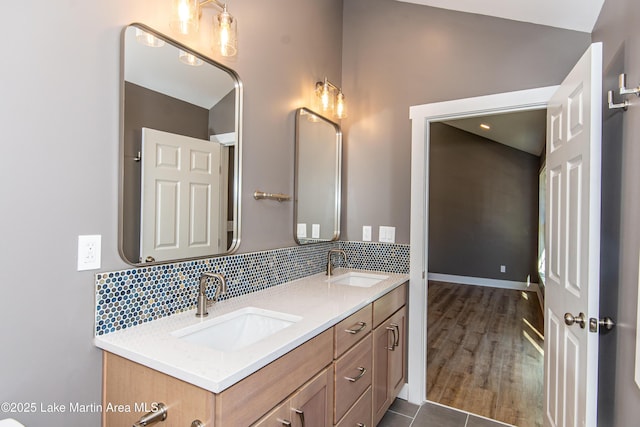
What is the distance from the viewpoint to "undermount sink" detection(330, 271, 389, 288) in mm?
2322

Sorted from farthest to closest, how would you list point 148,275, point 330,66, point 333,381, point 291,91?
1. point 330,66
2. point 291,91
3. point 333,381
4. point 148,275

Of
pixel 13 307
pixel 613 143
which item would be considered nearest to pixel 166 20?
pixel 13 307

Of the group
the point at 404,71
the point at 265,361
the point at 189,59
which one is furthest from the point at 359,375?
the point at 404,71

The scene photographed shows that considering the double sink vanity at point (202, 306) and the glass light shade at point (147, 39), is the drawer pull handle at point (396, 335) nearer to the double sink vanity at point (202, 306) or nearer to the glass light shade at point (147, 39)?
the double sink vanity at point (202, 306)

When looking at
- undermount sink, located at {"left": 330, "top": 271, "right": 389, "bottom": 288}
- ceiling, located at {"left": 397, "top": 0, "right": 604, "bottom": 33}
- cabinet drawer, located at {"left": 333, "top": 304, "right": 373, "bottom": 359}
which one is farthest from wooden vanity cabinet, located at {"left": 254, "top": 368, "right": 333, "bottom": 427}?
ceiling, located at {"left": 397, "top": 0, "right": 604, "bottom": 33}

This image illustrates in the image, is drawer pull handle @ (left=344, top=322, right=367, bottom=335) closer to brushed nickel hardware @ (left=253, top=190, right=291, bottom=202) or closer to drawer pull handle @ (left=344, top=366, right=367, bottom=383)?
drawer pull handle @ (left=344, top=366, right=367, bottom=383)

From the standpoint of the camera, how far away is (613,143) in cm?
137

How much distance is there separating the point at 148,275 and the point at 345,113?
73.2 inches

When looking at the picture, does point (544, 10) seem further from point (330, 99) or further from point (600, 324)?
point (600, 324)

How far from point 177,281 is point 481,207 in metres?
6.01

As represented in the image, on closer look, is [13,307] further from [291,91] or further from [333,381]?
[291,91]

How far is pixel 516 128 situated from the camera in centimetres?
480

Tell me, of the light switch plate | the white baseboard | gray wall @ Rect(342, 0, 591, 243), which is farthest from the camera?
the white baseboard

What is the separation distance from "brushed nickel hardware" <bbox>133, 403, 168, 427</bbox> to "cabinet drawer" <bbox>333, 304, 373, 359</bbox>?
69 centimetres
